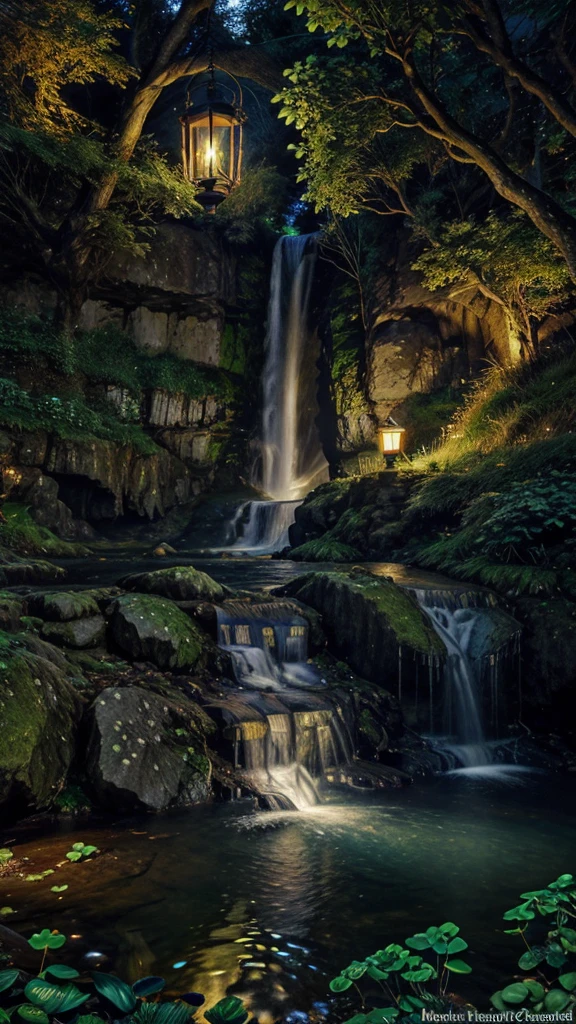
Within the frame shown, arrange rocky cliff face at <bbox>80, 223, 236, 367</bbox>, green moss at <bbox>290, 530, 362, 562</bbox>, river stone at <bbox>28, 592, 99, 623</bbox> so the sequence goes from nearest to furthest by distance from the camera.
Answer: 1. river stone at <bbox>28, 592, 99, 623</bbox>
2. green moss at <bbox>290, 530, 362, 562</bbox>
3. rocky cliff face at <bbox>80, 223, 236, 367</bbox>

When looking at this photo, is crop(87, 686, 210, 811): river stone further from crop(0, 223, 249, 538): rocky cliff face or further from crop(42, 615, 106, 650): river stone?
crop(0, 223, 249, 538): rocky cliff face

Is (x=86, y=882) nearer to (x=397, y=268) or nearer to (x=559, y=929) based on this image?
(x=559, y=929)

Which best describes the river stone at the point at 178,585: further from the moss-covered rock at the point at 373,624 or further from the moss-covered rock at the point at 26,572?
the moss-covered rock at the point at 26,572

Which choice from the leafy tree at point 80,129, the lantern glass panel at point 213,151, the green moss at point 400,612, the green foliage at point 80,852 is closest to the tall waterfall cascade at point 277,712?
the green moss at point 400,612

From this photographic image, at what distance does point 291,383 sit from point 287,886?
755 inches

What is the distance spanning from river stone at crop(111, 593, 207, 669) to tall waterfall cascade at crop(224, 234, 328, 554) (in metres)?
14.1

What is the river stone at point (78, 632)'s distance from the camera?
6.46 m

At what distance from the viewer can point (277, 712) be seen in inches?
253

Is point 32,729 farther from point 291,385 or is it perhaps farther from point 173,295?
point 291,385

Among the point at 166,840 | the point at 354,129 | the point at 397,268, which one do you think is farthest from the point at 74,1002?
the point at 397,268

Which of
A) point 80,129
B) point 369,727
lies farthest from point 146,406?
point 369,727

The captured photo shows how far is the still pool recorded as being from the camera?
3061 millimetres

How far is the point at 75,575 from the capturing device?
10555mm

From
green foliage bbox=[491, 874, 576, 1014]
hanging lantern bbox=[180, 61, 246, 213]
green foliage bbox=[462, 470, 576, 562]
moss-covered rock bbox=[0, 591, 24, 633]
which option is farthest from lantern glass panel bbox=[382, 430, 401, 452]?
green foliage bbox=[491, 874, 576, 1014]
